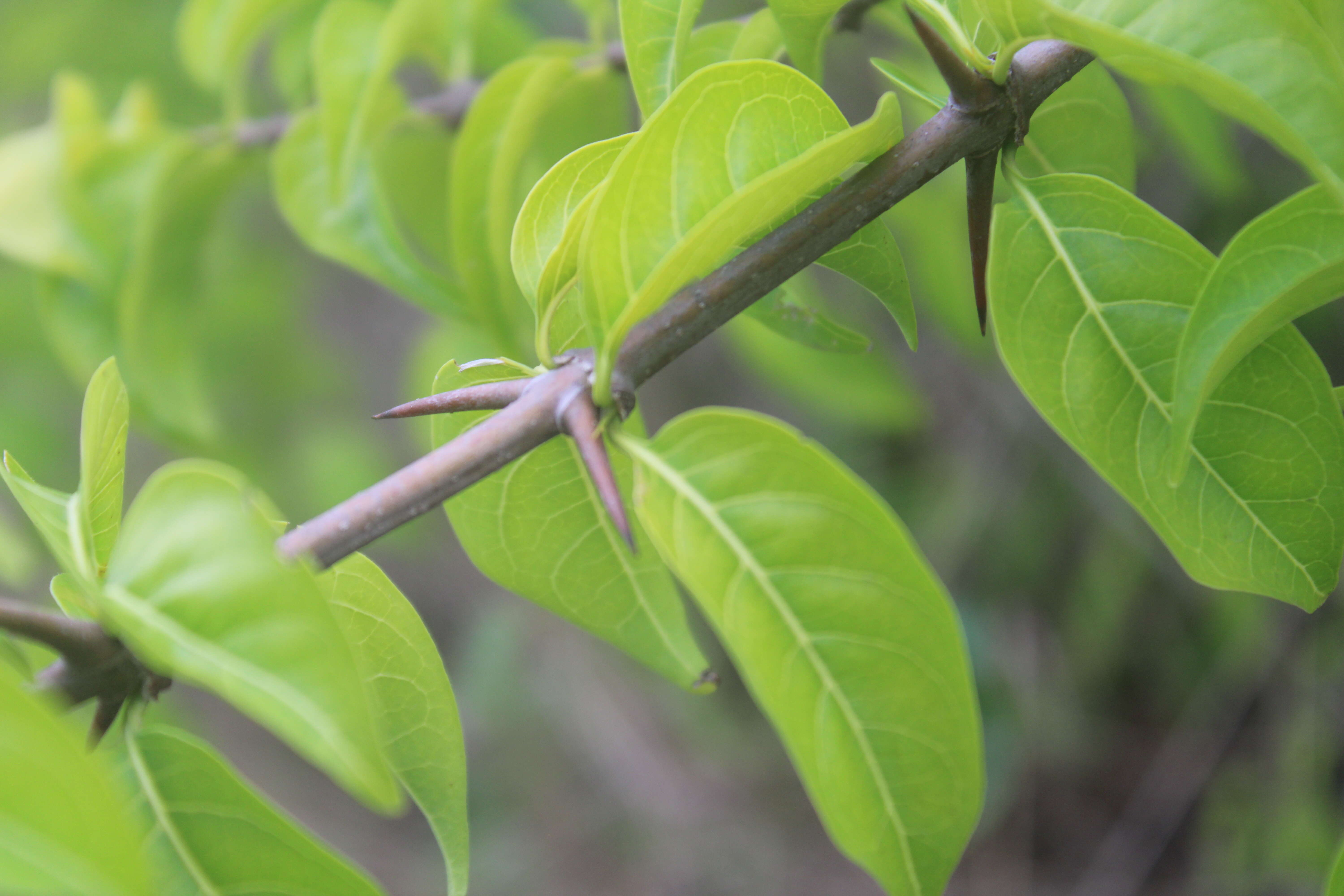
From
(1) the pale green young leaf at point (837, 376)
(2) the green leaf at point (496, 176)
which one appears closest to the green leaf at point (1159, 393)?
(2) the green leaf at point (496, 176)

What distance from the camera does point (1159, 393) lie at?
0.35m

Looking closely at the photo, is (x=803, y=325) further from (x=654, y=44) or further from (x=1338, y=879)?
(x=1338, y=879)

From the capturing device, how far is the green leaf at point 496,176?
57 centimetres

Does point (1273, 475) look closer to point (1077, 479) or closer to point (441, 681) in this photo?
point (441, 681)

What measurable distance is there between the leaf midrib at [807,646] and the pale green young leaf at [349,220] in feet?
1.36

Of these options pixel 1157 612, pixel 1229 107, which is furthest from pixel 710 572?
pixel 1157 612

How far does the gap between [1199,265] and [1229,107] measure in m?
0.10

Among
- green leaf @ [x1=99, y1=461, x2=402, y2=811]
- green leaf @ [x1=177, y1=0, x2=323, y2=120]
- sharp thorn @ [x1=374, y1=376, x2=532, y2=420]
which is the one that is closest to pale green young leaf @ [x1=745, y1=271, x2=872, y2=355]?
sharp thorn @ [x1=374, y1=376, x2=532, y2=420]

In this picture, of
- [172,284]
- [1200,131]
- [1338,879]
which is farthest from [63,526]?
[1200,131]

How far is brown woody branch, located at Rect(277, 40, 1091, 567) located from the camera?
30 centimetres

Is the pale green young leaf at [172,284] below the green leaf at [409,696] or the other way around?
the other way around

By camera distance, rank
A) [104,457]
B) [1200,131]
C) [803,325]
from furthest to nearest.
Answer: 1. [1200,131]
2. [803,325]
3. [104,457]

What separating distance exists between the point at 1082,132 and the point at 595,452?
1.16 ft

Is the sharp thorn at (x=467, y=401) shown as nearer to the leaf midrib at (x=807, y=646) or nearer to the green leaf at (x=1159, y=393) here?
the leaf midrib at (x=807, y=646)
